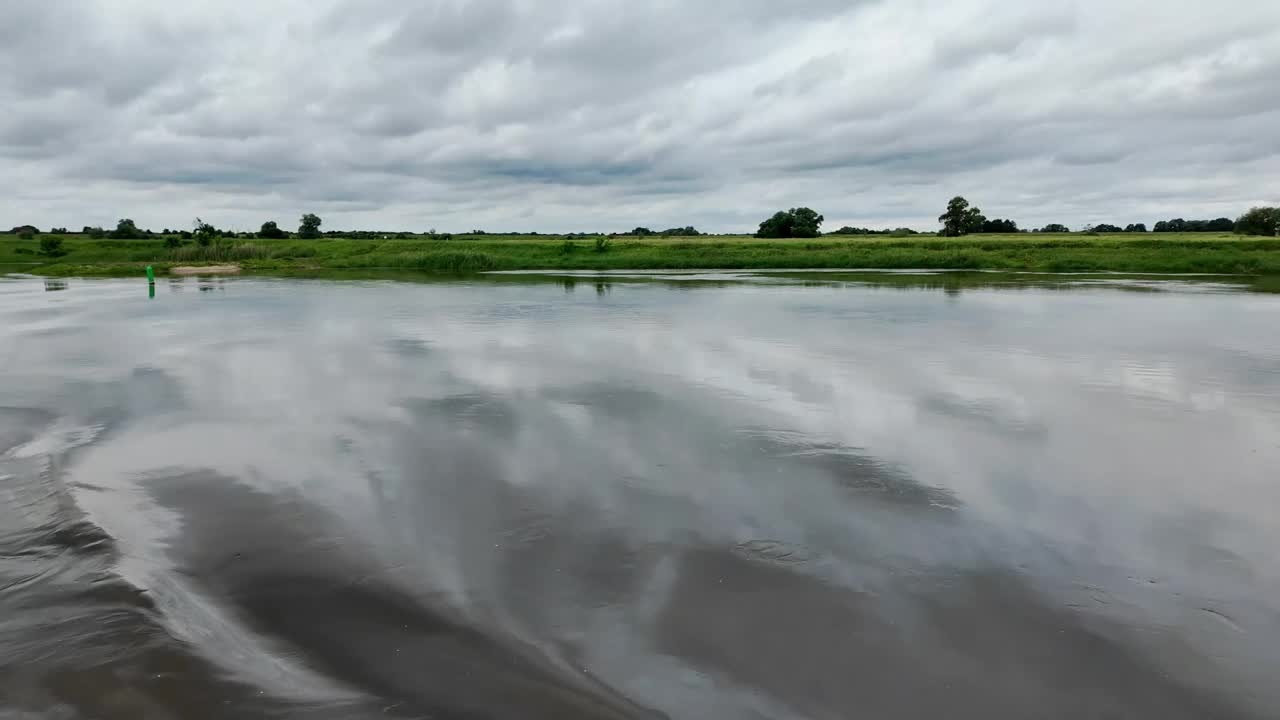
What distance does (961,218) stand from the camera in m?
117

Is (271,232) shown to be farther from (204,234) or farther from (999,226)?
(999,226)

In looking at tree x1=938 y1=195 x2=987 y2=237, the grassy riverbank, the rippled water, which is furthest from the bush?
tree x1=938 y1=195 x2=987 y2=237

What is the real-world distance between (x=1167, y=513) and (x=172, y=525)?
448 inches

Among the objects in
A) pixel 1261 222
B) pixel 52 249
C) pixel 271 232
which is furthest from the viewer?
pixel 271 232

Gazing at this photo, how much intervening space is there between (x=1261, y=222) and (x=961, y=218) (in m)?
37.4

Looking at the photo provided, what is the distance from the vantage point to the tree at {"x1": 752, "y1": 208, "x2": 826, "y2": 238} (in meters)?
130

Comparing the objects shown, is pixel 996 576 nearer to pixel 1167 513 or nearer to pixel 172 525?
pixel 1167 513

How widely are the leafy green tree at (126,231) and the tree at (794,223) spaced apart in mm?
105173

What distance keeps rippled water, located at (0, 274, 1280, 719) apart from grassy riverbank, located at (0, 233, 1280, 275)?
193ft

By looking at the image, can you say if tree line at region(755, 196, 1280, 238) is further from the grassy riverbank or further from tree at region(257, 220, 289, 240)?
tree at region(257, 220, 289, 240)

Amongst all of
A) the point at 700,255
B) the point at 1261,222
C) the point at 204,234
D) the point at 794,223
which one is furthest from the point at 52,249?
the point at 1261,222

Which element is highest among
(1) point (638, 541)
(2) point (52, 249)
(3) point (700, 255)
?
(2) point (52, 249)

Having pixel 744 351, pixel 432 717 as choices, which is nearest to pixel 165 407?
pixel 432 717

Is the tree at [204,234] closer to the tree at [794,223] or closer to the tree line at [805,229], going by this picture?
the tree line at [805,229]
